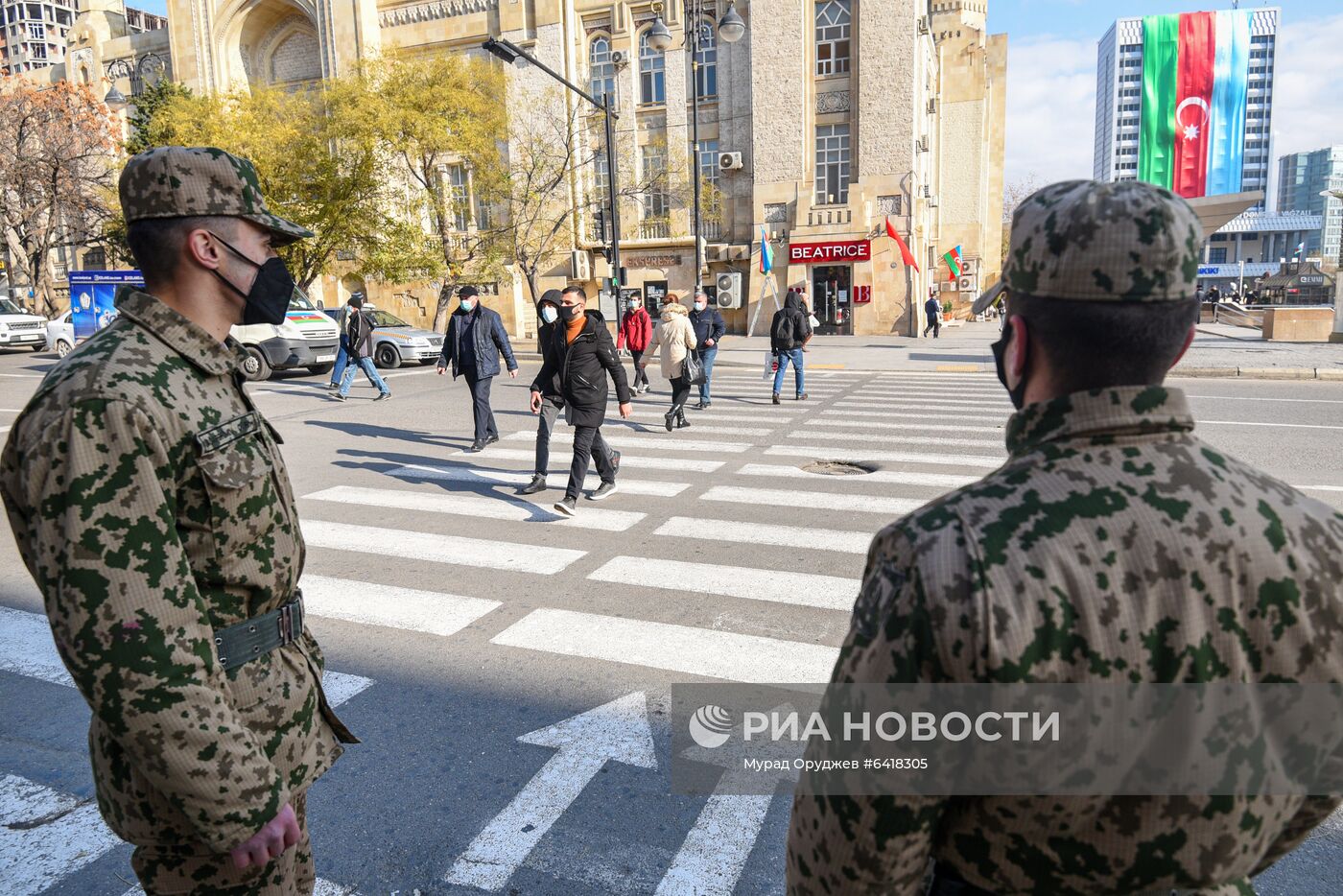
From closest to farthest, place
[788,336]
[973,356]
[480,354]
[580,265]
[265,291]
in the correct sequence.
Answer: [265,291] < [480,354] < [788,336] < [973,356] < [580,265]

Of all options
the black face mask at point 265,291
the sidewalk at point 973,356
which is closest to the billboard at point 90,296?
the sidewalk at point 973,356

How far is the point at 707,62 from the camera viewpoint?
33.0m

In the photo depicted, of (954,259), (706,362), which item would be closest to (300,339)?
(706,362)

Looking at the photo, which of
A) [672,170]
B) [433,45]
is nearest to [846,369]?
[672,170]

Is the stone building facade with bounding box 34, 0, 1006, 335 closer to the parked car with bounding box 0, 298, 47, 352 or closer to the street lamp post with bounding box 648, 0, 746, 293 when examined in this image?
the street lamp post with bounding box 648, 0, 746, 293

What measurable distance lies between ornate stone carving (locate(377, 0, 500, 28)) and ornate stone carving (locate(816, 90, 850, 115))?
1340cm

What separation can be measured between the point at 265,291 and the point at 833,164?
32651mm

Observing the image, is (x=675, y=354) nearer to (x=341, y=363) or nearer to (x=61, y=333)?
(x=341, y=363)

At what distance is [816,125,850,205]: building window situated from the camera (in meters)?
32.2

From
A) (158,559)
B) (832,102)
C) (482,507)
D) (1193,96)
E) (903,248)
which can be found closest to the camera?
(158,559)

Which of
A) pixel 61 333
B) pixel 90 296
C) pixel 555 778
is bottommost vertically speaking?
pixel 555 778

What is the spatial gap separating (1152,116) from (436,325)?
294 ft

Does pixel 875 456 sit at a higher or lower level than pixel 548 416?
lower

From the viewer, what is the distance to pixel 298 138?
94.3 ft
